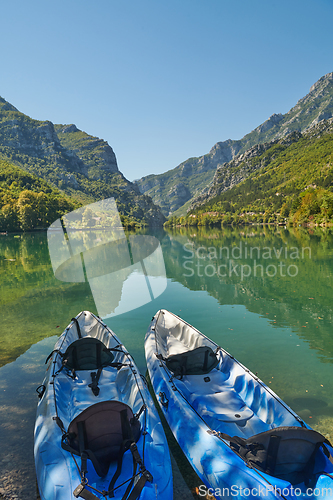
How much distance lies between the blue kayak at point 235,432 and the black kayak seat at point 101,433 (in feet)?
3.79

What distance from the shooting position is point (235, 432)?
4.65 metres

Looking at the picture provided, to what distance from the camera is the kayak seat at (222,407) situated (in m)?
4.90

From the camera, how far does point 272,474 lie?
3.55 meters

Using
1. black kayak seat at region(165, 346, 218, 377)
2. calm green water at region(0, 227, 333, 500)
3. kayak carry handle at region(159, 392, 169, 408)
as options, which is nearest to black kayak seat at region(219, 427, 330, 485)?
calm green water at region(0, 227, 333, 500)

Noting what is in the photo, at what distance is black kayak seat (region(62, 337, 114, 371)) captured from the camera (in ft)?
21.6

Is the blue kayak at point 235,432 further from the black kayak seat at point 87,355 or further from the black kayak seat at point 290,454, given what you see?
the black kayak seat at point 87,355

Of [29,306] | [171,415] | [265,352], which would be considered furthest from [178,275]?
[171,415]

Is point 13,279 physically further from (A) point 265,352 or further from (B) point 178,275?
(A) point 265,352

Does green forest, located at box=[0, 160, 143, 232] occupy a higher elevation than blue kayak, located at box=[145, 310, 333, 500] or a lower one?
higher

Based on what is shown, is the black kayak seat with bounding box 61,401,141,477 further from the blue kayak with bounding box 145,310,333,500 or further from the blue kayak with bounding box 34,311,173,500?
the blue kayak with bounding box 145,310,333,500

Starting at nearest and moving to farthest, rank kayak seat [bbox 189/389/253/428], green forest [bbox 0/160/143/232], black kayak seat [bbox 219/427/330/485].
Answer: black kayak seat [bbox 219/427/330/485], kayak seat [bbox 189/389/253/428], green forest [bbox 0/160/143/232]

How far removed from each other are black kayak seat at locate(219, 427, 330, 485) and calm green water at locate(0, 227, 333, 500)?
5.08ft

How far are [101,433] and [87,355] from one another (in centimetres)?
316

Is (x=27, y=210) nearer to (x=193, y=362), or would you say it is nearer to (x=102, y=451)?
(x=193, y=362)
